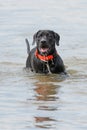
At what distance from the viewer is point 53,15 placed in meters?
20.0

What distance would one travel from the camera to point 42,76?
12391 millimetres

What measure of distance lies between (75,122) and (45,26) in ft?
33.3

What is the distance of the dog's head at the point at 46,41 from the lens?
12.6 meters

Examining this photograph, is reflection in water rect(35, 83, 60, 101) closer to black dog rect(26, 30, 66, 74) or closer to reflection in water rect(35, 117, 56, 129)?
black dog rect(26, 30, 66, 74)

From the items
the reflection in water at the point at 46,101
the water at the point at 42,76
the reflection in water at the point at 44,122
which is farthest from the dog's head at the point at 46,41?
the reflection in water at the point at 44,122

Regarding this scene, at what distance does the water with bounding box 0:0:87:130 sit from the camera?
8.32 meters

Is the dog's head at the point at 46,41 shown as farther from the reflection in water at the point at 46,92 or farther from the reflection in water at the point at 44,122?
the reflection in water at the point at 44,122

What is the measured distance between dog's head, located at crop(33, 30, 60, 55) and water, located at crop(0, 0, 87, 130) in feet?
1.67

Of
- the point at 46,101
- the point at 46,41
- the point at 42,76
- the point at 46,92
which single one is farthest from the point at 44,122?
the point at 46,41

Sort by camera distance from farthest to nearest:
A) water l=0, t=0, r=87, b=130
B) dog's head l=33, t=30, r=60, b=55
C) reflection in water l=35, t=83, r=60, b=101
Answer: dog's head l=33, t=30, r=60, b=55 < reflection in water l=35, t=83, r=60, b=101 < water l=0, t=0, r=87, b=130

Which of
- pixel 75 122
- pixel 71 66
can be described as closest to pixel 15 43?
pixel 71 66

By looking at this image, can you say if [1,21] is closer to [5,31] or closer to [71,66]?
[5,31]

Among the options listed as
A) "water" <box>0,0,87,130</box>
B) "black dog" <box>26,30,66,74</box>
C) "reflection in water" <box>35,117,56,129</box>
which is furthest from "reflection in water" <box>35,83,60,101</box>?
"reflection in water" <box>35,117,56,129</box>

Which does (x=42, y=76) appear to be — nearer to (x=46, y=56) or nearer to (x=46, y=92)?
(x=46, y=56)
